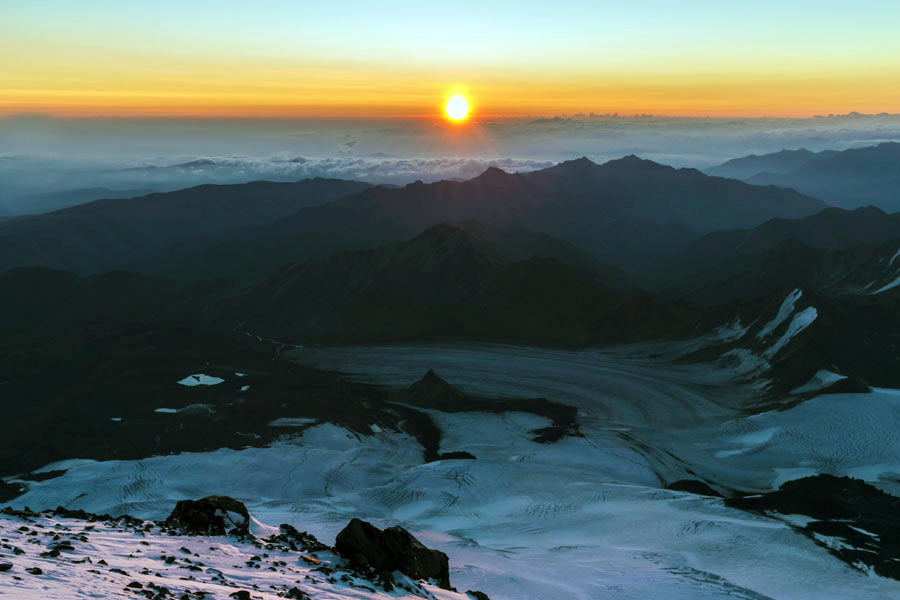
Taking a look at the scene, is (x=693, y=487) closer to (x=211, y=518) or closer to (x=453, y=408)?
(x=453, y=408)

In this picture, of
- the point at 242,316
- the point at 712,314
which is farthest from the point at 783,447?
the point at 242,316

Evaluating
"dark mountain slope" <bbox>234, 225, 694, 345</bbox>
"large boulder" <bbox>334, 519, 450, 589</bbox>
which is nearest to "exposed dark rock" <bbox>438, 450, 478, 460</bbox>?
"large boulder" <bbox>334, 519, 450, 589</bbox>

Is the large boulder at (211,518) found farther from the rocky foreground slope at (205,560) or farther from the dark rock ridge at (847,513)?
the dark rock ridge at (847,513)

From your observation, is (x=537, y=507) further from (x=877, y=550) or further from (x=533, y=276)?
(x=533, y=276)

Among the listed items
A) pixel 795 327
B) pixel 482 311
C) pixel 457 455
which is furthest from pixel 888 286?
pixel 457 455

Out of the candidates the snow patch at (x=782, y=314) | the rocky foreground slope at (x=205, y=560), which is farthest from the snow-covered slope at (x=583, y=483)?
the snow patch at (x=782, y=314)

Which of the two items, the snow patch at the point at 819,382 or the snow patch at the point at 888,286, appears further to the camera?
the snow patch at the point at 888,286
